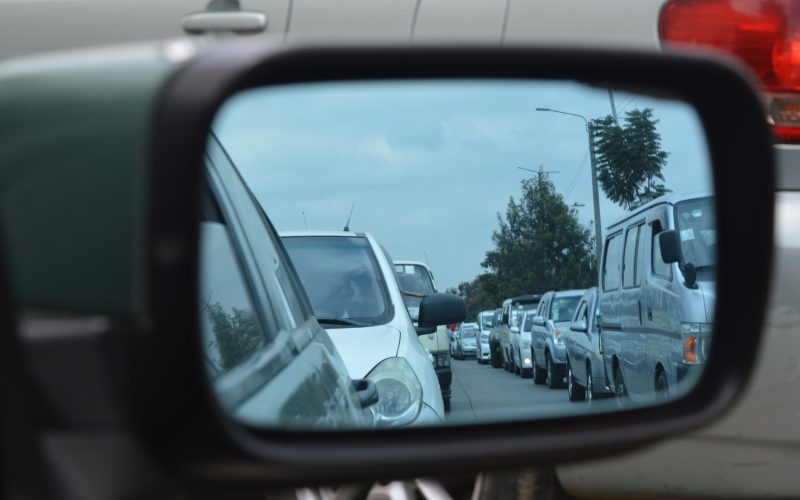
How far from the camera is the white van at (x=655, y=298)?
15.7ft

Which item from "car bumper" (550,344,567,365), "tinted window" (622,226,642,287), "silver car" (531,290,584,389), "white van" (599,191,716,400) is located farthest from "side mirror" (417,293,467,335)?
"car bumper" (550,344,567,365)

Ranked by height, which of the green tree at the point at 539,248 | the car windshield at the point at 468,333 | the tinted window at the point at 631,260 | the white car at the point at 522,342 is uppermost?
the green tree at the point at 539,248

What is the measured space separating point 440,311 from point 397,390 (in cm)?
108

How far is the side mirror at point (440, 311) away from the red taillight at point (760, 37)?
13.0 ft

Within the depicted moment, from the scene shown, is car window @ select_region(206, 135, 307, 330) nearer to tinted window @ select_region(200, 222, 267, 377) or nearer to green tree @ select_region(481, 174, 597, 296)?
tinted window @ select_region(200, 222, 267, 377)

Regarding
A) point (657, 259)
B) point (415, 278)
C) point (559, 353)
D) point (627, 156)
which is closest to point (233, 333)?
point (627, 156)

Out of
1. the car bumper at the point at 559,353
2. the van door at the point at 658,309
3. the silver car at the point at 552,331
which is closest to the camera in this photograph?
the van door at the point at 658,309

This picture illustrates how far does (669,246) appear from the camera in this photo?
8.73 m

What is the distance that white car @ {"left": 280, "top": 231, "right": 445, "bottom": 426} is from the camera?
18.4 ft

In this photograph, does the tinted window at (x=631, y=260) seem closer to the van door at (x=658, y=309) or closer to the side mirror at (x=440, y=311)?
the van door at (x=658, y=309)

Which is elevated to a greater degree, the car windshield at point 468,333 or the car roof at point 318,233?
the car roof at point 318,233

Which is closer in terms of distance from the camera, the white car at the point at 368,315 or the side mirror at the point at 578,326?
the white car at the point at 368,315

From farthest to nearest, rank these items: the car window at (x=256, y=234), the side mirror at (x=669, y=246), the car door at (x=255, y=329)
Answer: the side mirror at (x=669, y=246) → the car window at (x=256, y=234) → the car door at (x=255, y=329)

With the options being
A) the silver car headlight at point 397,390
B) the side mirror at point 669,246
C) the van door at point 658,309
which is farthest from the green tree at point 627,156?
the side mirror at point 669,246
